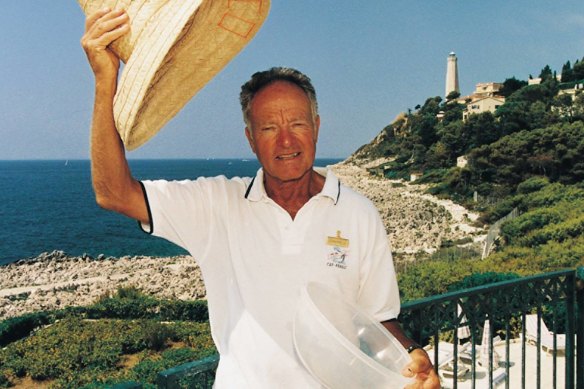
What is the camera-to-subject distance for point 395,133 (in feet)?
271

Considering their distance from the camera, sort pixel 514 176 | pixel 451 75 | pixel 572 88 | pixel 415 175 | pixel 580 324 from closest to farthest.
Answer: pixel 580 324 < pixel 514 176 < pixel 572 88 < pixel 415 175 < pixel 451 75

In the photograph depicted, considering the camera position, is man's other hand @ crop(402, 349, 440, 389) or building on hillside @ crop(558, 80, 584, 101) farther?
building on hillside @ crop(558, 80, 584, 101)

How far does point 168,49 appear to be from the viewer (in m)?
1.04

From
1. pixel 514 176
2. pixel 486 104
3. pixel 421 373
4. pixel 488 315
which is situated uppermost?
pixel 486 104

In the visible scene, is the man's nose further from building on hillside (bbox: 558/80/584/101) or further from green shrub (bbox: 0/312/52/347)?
building on hillside (bbox: 558/80/584/101)

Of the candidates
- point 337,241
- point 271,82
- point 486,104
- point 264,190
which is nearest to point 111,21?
point 271,82

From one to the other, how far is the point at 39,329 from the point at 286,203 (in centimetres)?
1562

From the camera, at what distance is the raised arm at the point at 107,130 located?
112 centimetres

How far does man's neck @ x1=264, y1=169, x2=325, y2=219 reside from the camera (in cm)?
161

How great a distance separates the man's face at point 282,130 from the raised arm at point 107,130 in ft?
1.25

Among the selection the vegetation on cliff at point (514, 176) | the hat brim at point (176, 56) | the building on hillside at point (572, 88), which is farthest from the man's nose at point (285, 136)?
the building on hillside at point (572, 88)

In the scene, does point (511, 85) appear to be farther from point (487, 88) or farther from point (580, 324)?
point (580, 324)

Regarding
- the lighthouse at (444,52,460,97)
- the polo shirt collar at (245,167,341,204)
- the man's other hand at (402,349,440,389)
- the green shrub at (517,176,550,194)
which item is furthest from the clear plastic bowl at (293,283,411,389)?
the lighthouse at (444,52,460,97)

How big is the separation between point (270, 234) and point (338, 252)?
20 centimetres
